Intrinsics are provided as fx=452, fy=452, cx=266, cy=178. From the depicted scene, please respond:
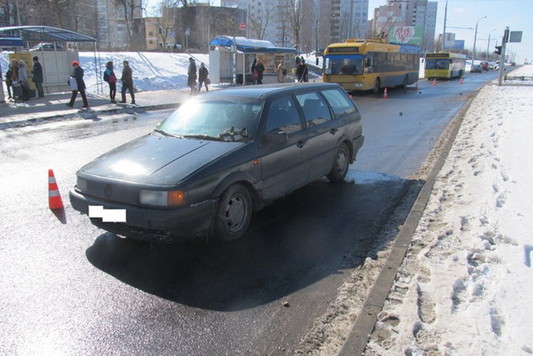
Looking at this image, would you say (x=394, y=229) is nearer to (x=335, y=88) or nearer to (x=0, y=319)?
(x=335, y=88)

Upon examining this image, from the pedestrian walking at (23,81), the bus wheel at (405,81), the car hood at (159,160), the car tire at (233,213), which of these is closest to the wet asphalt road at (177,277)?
the car tire at (233,213)

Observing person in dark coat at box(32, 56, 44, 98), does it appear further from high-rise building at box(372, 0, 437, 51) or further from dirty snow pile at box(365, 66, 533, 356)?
high-rise building at box(372, 0, 437, 51)

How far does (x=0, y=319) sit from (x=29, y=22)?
70183 mm

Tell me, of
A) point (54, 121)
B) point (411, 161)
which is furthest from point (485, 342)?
point (54, 121)

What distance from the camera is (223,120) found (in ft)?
18.0

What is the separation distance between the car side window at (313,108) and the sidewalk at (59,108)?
418 inches

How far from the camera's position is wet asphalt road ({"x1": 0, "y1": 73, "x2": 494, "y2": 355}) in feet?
10.7

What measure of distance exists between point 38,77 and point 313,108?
1629 cm

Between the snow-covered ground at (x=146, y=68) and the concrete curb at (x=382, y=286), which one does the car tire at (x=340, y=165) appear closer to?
the concrete curb at (x=382, y=286)

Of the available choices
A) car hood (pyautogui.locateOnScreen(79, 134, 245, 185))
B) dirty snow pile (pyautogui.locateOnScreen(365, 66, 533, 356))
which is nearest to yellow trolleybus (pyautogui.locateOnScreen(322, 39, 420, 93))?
dirty snow pile (pyautogui.locateOnScreen(365, 66, 533, 356))

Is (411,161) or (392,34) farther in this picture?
(392,34)

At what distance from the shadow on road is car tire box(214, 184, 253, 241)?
141 mm

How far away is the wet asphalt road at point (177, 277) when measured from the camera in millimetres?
3271

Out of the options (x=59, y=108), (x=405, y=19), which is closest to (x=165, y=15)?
(x=59, y=108)
